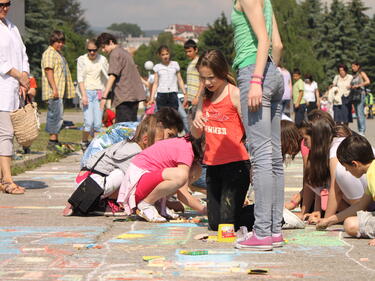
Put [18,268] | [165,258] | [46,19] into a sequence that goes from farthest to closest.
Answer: [46,19] < [165,258] < [18,268]

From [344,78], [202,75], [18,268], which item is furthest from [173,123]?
[344,78]

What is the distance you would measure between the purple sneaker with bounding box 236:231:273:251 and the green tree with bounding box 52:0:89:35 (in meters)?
126

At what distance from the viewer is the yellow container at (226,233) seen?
5.84 m

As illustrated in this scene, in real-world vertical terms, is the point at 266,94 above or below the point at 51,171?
above

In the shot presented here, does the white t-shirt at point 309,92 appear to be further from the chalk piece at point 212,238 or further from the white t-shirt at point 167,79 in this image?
the chalk piece at point 212,238

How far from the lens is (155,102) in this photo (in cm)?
1602

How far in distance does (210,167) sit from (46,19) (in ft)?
206

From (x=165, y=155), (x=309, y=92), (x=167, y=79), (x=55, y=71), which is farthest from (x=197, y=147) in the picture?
(x=309, y=92)

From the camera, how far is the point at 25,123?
8844 mm

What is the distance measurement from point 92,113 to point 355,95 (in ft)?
30.6

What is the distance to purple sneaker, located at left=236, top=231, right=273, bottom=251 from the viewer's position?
5.36 metres

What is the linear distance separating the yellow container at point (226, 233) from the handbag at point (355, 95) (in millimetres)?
16383

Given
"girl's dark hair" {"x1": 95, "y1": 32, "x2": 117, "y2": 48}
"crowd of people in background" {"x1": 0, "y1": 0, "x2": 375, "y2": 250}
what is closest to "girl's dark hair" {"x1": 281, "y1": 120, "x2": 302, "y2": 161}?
"crowd of people in background" {"x1": 0, "y1": 0, "x2": 375, "y2": 250}

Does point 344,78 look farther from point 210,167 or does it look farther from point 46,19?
point 46,19
